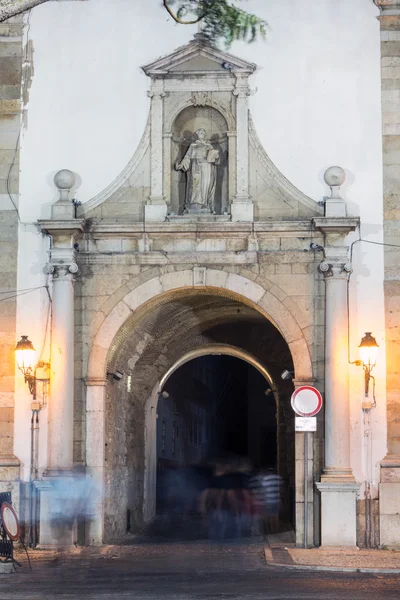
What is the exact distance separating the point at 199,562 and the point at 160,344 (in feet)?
21.9

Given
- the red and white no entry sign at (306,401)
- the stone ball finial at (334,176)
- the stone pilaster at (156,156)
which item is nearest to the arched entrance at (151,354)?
the red and white no entry sign at (306,401)

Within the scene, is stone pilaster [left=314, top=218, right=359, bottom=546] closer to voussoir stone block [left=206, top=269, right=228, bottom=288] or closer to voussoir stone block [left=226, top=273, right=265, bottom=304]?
voussoir stone block [left=226, top=273, right=265, bottom=304]

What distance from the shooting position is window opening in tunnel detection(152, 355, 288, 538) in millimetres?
25109

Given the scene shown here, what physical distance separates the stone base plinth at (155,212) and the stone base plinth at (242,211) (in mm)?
975

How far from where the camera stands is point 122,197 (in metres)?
17.5

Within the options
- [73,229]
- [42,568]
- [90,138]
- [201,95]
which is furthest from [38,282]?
[42,568]

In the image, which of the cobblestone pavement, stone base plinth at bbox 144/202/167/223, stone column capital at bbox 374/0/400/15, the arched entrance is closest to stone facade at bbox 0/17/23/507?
the arched entrance

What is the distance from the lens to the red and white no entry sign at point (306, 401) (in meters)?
16.1

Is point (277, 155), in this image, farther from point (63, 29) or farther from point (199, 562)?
point (199, 562)

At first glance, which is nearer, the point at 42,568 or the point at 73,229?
the point at 42,568

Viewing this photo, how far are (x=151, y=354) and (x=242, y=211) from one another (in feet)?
Answer: 14.5

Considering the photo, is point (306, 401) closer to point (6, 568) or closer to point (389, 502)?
point (389, 502)

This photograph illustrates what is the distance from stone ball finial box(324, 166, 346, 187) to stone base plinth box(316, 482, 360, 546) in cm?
413

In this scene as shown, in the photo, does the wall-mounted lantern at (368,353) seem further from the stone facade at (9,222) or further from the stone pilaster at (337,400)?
the stone facade at (9,222)
